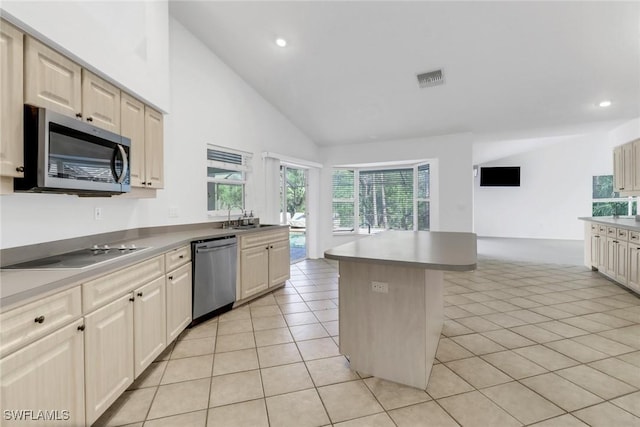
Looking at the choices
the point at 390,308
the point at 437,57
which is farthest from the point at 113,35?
the point at 437,57

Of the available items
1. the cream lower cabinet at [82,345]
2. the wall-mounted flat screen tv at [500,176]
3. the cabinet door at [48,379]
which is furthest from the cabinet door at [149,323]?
the wall-mounted flat screen tv at [500,176]

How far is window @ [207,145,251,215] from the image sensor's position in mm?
3896

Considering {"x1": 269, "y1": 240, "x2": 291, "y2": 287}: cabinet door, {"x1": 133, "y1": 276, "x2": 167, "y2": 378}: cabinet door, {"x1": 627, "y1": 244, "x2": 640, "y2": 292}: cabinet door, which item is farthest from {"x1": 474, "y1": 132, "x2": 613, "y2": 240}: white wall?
{"x1": 133, "y1": 276, "x2": 167, "y2": 378}: cabinet door

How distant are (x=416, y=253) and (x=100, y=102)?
2.40m

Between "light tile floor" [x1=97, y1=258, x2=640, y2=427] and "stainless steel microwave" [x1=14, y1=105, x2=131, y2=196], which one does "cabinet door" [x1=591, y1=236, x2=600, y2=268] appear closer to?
"light tile floor" [x1=97, y1=258, x2=640, y2=427]

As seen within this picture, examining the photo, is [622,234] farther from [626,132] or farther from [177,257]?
[177,257]

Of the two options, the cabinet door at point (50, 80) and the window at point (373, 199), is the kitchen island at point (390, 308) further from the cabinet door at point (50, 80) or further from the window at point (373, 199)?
the window at point (373, 199)

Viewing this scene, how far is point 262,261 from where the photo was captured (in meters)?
3.77

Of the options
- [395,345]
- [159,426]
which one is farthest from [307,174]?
[159,426]

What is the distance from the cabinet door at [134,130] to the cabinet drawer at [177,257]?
2.14 feet

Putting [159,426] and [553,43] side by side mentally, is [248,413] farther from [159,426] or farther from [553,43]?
[553,43]

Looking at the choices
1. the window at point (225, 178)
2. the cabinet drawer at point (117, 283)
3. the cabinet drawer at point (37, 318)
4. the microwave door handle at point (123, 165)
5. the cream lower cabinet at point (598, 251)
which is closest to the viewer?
the cabinet drawer at point (37, 318)

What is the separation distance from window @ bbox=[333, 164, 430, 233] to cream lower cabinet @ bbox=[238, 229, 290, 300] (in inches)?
100

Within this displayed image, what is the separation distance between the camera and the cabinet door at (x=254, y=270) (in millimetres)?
3465
